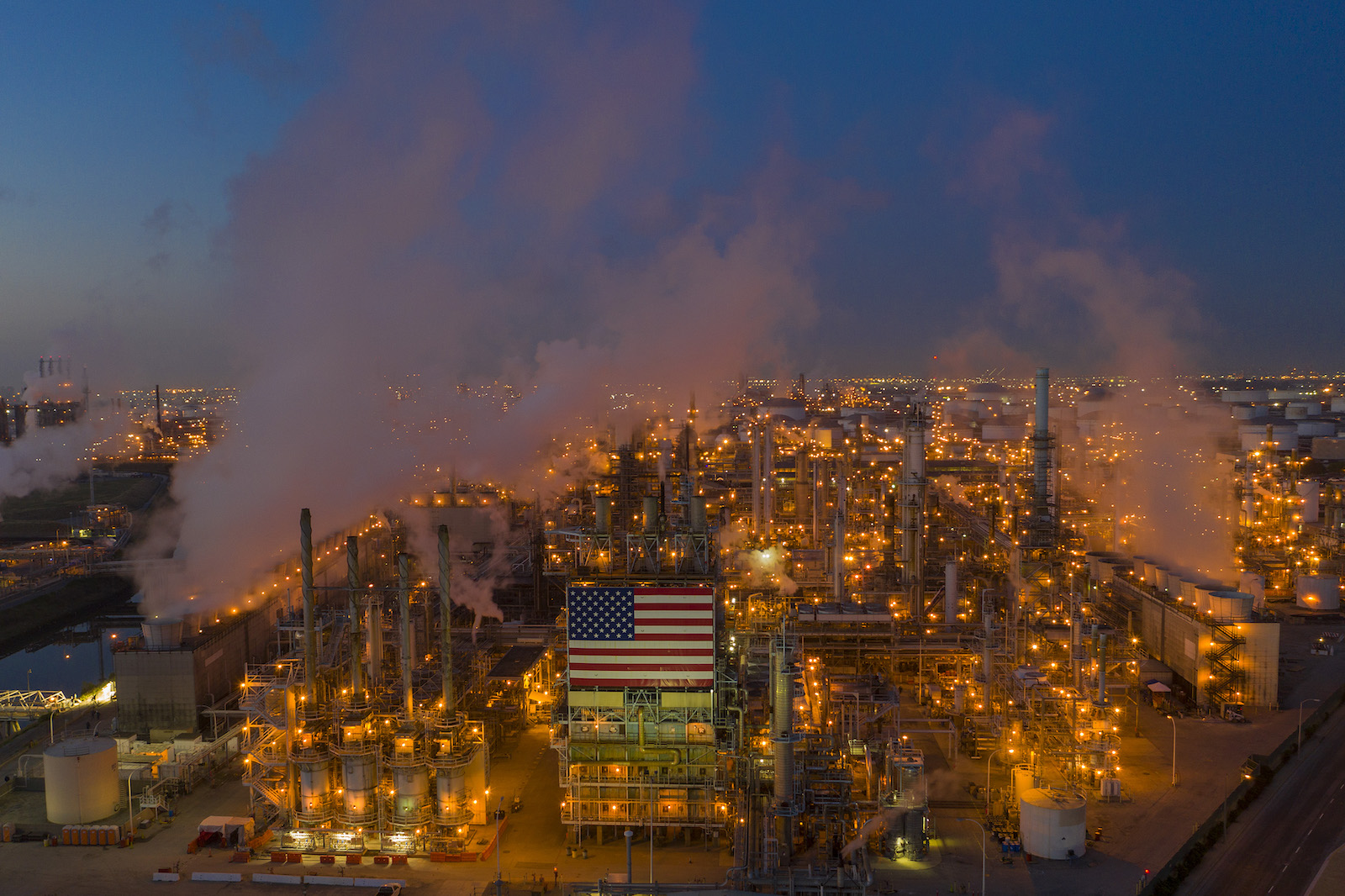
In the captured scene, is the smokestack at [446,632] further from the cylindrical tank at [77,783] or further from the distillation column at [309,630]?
the cylindrical tank at [77,783]

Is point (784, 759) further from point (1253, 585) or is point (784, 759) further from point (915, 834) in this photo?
point (1253, 585)

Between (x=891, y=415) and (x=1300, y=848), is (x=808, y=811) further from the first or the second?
(x=891, y=415)

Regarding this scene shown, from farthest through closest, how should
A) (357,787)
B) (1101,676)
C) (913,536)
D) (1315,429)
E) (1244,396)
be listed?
(1244,396)
(1315,429)
(913,536)
(1101,676)
(357,787)

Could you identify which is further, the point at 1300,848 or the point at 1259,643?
the point at 1259,643

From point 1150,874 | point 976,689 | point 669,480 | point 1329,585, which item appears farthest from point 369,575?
point 1329,585

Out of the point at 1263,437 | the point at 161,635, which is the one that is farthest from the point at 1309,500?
the point at 161,635

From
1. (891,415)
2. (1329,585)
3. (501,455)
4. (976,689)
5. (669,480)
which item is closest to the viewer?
(976,689)
